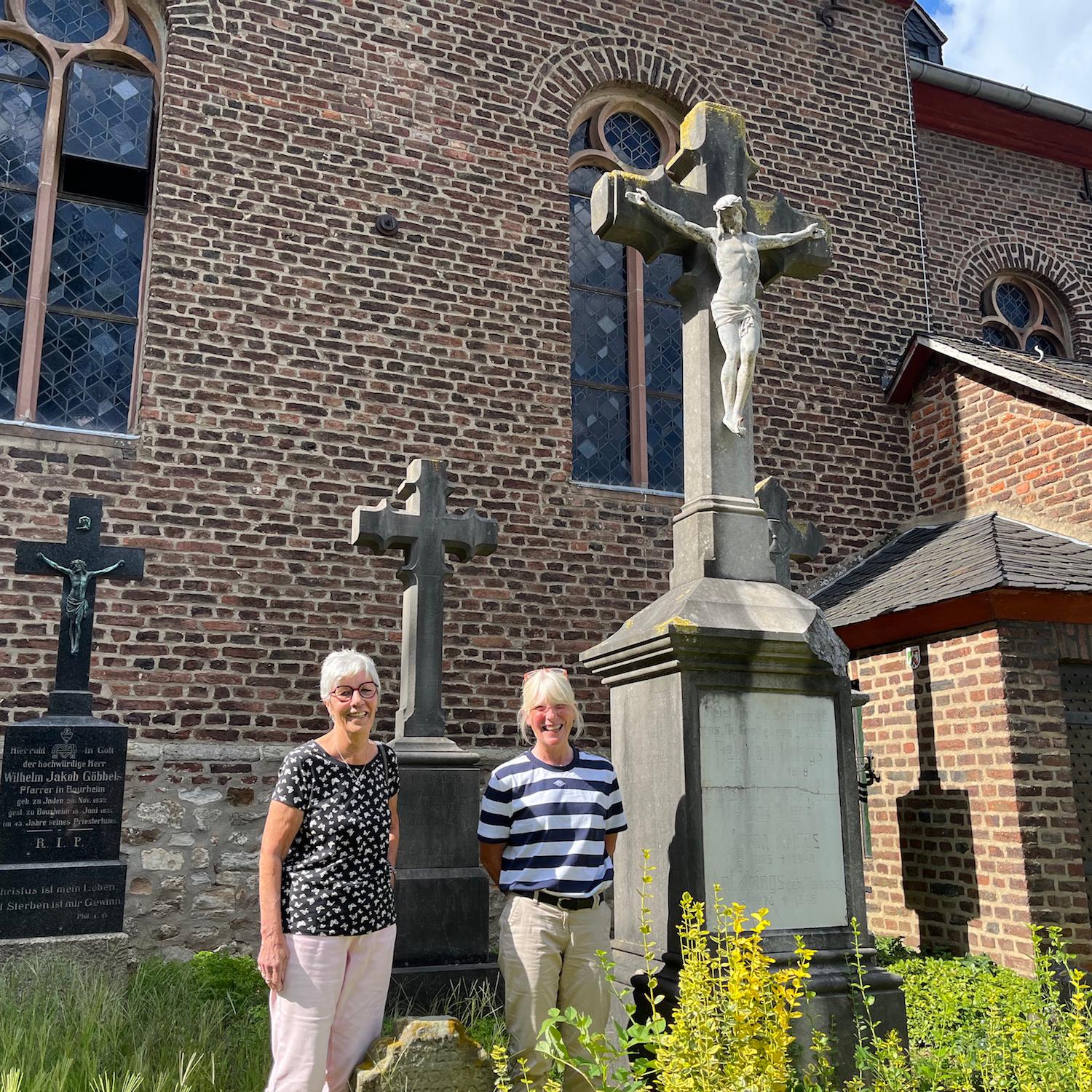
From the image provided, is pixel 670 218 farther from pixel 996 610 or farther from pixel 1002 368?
pixel 1002 368

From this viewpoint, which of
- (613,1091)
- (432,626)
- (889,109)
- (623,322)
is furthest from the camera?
(889,109)

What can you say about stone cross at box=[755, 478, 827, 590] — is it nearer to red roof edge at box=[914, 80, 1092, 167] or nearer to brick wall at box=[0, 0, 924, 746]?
brick wall at box=[0, 0, 924, 746]

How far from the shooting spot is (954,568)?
7.22 metres

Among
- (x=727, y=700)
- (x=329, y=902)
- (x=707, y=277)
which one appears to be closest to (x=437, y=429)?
(x=707, y=277)

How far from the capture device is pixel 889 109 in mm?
10492

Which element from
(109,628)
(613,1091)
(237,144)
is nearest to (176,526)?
(109,628)

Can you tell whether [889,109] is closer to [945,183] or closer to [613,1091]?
[945,183]

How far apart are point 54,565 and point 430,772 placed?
2392 mm

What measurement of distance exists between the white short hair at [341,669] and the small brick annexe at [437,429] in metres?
3.95

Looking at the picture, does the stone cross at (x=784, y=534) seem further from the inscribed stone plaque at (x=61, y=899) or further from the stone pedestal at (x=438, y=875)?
the inscribed stone plaque at (x=61, y=899)

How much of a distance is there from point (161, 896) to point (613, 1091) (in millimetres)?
4876

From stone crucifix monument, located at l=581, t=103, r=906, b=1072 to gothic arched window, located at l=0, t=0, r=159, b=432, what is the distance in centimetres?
450

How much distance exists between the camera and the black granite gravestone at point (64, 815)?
4992mm

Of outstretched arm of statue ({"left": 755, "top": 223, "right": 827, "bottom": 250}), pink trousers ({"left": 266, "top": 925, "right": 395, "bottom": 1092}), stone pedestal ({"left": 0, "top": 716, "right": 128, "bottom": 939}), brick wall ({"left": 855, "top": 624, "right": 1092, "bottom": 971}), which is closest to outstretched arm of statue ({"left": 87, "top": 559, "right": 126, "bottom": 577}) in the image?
stone pedestal ({"left": 0, "top": 716, "right": 128, "bottom": 939})
